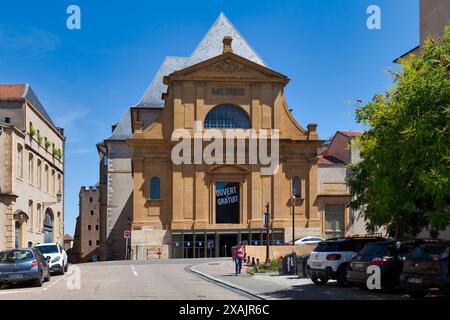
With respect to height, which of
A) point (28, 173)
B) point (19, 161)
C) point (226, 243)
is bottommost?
point (226, 243)

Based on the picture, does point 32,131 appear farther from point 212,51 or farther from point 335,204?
point 335,204

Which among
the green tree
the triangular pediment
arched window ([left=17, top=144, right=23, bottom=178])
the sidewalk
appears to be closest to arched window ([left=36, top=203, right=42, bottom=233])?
arched window ([left=17, top=144, right=23, bottom=178])

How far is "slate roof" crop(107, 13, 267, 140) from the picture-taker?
250 feet

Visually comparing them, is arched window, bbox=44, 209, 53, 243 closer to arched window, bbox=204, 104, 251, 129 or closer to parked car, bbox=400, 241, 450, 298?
arched window, bbox=204, 104, 251, 129

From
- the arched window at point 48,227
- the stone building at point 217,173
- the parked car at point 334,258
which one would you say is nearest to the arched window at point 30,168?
the arched window at point 48,227

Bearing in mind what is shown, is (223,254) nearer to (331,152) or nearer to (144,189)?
(144,189)

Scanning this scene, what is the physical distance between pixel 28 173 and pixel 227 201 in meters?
20.3

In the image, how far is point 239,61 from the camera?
2574 inches

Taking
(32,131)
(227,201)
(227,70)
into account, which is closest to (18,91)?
(32,131)

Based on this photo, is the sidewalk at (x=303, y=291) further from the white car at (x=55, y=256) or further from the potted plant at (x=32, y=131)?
the potted plant at (x=32, y=131)

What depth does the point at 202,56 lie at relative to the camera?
75.9m

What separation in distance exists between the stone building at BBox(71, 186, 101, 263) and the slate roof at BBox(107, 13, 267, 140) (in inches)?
1077

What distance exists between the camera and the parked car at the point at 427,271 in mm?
15625
